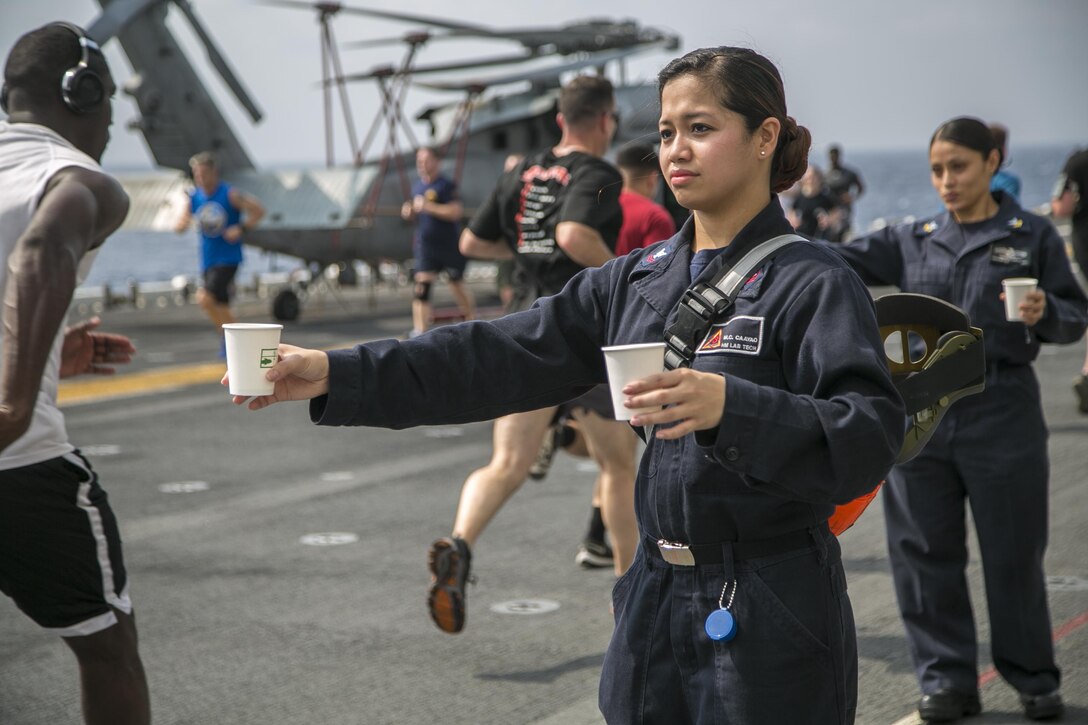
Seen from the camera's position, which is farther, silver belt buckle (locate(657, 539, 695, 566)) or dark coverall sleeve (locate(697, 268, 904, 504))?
silver belt buckle (locate(657, 539, 695, 566))

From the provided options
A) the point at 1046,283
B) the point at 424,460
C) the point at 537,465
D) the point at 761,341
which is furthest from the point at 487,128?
the point at 761,341

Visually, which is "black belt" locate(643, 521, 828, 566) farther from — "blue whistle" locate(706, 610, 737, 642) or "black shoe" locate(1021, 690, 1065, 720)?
"black shoe" locate(1021, 690, 1065, 720)

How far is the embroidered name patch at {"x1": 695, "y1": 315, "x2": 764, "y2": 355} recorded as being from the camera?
2279 mm

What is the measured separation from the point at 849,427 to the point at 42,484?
2.01 meters

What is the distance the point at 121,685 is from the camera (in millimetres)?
3180

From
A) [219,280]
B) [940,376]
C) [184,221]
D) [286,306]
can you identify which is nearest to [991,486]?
[940,376]

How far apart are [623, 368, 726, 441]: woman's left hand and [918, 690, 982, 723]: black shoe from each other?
259 cm

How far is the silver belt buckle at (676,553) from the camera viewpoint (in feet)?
7.73

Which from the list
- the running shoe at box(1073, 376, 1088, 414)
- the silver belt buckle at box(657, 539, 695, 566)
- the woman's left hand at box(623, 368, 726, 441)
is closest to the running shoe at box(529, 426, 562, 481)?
the running shoe at box(1073, 376, 1088, 414)

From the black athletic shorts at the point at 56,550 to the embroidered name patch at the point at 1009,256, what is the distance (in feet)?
9.69

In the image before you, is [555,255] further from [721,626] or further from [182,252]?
[182,252]

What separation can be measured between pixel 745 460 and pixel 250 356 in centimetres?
88

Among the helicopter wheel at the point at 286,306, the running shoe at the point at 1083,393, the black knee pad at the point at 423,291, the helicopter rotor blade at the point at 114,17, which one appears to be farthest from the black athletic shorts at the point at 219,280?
the running shoe at the point at 1083,393

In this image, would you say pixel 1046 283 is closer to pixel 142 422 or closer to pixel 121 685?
pixel 121 685
